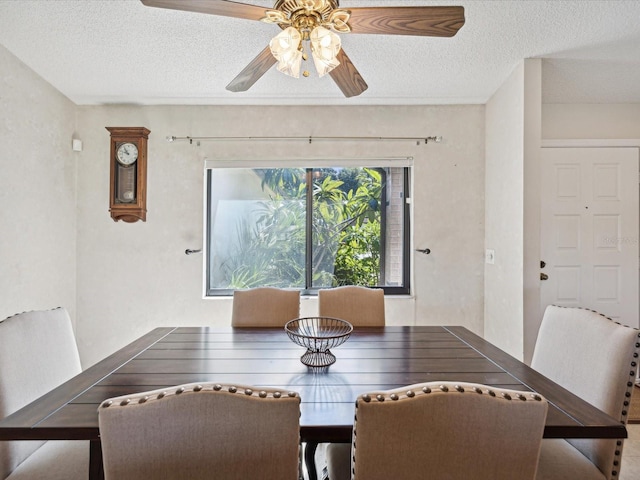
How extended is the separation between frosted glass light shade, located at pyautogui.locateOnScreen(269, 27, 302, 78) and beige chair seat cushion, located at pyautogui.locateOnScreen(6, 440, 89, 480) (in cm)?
162

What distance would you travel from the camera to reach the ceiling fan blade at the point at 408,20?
1.17m

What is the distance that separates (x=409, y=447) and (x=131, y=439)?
569mm

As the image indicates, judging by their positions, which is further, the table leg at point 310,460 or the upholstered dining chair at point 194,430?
the table leg at point 310,460

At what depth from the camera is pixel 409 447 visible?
0.69m

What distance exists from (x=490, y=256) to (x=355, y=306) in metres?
1.40

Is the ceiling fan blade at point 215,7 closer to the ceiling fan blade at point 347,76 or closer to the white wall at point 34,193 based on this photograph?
the ceiling fan blade at point 347,76

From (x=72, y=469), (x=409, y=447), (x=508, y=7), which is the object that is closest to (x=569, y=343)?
(x=409, y=447)

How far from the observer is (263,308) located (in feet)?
6.55

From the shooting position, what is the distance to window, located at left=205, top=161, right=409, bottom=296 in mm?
2961

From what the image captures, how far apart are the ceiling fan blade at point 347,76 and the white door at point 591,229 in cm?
199

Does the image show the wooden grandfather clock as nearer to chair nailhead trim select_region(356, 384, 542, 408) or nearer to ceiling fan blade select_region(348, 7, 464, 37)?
ceiling fan blade select_region(348, 7, 464, 37)

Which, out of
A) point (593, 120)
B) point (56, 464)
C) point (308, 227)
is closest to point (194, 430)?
point (56, 464)

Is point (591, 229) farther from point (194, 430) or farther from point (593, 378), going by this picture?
point (194, 430)

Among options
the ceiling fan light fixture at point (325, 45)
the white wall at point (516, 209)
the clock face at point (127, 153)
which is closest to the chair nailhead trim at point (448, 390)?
the ceiling fan light fixture at point (325, 45)
